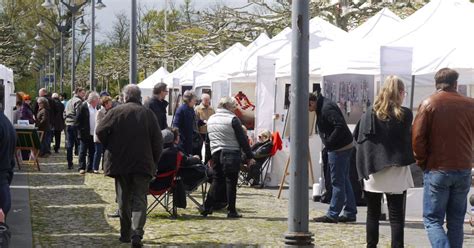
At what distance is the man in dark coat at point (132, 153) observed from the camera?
10.9m

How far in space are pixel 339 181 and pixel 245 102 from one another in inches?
366

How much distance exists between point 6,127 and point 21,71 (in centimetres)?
5596

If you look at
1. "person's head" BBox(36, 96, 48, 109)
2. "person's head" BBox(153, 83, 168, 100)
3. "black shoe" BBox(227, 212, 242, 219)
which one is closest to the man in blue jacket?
"black shoe" BBox(227, 212, 242, 219)

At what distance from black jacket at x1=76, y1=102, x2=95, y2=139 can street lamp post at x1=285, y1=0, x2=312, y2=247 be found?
12.3 meters

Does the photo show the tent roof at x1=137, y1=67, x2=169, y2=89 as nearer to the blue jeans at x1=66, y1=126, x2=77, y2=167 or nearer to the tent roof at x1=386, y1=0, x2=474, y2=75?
the blue jeans at x1=66, y1=126, x2=77, y2=167

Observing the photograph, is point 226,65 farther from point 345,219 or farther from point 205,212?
point 345,219

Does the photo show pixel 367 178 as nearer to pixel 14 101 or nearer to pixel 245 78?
pixel 245 78

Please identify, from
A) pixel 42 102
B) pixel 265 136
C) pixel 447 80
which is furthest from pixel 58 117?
pixel 447 80

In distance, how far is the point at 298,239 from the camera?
10141mm

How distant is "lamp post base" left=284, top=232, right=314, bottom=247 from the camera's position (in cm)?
1013

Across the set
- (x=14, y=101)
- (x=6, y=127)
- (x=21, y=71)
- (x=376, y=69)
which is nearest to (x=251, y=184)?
(x=376, y=69)

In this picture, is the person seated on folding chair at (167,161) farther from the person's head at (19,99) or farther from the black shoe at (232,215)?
the person's head at (19,99)

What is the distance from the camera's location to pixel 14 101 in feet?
85.0

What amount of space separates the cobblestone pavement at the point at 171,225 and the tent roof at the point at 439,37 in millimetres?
2396
